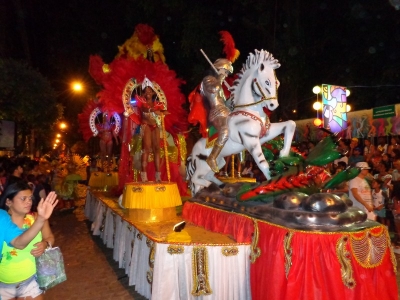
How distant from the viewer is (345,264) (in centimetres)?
306

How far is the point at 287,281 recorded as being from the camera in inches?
120

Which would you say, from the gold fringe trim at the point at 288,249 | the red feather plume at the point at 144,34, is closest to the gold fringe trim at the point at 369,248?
the gold fringe trim at the point at 288,249

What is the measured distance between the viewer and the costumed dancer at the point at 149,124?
6.37 meters

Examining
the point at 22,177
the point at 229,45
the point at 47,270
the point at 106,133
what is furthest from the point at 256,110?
the point at 106,133

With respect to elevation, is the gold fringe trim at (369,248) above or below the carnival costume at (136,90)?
below

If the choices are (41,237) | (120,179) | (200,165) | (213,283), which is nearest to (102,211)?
(120,179)

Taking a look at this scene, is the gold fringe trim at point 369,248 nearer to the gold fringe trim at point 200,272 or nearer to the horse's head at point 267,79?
the gold fringe trim at point 200,272

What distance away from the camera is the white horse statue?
448 cm

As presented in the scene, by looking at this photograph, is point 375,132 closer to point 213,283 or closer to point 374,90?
point 374,90

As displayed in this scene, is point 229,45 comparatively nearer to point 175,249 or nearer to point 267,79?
point 267,79

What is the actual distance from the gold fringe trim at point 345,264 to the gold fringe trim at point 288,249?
0.38 m

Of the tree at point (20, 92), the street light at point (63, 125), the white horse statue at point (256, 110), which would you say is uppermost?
the street light at point (63, 125)

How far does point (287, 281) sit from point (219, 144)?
2.24 metres

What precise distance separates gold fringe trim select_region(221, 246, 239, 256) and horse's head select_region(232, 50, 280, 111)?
179 centimetres
